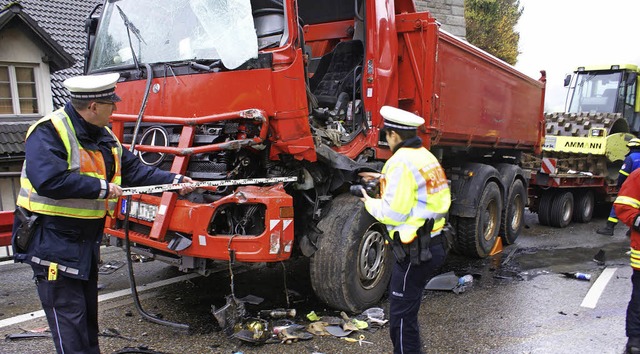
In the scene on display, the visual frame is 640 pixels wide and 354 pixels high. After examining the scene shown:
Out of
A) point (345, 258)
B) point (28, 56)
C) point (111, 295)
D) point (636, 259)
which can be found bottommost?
point (111, 295)

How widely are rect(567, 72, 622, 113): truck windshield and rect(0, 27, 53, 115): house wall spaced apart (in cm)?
1378

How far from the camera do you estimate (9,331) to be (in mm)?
3840

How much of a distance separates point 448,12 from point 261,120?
11.5 meters

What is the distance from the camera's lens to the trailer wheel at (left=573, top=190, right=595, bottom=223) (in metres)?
10.2

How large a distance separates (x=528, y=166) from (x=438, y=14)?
5.72m

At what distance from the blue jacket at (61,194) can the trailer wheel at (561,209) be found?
8.92 m

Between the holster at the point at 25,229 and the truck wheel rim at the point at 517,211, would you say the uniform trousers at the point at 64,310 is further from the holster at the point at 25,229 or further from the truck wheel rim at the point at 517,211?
the truck wheel rim at the point at 517,211

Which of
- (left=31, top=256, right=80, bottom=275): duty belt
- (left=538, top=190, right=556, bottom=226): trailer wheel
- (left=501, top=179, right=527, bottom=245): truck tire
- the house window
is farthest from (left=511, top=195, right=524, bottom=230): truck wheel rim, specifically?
the house window

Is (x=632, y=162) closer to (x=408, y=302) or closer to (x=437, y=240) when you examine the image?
(x=437, y=240)

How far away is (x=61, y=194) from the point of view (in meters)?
2.40

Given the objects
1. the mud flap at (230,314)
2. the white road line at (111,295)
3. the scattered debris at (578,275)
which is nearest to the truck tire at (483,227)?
the scattered debris at (578,275)

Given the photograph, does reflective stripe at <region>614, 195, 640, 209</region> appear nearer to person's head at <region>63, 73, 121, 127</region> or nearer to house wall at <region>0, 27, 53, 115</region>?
person's head at <region>63, 73, 121, 127</region>

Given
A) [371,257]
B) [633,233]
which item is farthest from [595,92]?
[371,257]

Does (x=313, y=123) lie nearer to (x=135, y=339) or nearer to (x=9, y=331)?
(x=135, y=339)
